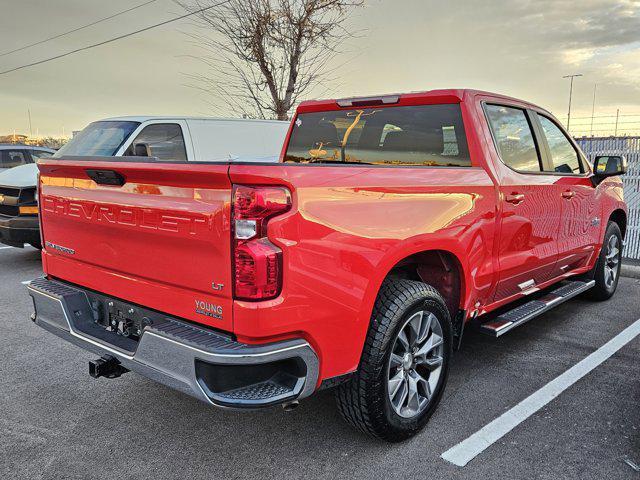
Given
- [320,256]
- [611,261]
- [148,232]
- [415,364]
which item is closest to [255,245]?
[320,256]

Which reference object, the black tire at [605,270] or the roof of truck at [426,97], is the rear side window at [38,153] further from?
the black tire at [605,270]

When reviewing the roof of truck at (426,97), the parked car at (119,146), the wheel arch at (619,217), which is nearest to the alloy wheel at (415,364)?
the roof of truck at (426,97)

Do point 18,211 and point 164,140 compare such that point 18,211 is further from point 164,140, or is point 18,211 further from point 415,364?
point 415,364

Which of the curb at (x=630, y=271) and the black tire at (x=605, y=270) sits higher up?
the black tire at (x=605, y=270)

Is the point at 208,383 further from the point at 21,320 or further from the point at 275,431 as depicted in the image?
the point at 21,320

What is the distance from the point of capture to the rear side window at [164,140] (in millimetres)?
7114

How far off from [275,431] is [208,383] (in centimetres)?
101

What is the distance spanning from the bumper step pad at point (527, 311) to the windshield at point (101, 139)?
5.30 metres

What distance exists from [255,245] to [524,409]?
2169 millimetres

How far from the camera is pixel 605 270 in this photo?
550 centimetres

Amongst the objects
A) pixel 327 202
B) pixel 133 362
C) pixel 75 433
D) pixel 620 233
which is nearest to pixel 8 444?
Answer: pixel 75 433

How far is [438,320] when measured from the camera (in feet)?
9.93

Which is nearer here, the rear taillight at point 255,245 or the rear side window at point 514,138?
the rear taillight at point 255,245

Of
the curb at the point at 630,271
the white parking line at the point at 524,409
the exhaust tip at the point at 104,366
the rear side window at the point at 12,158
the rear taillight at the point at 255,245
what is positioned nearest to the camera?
the rear taillight at the point at 255,245
